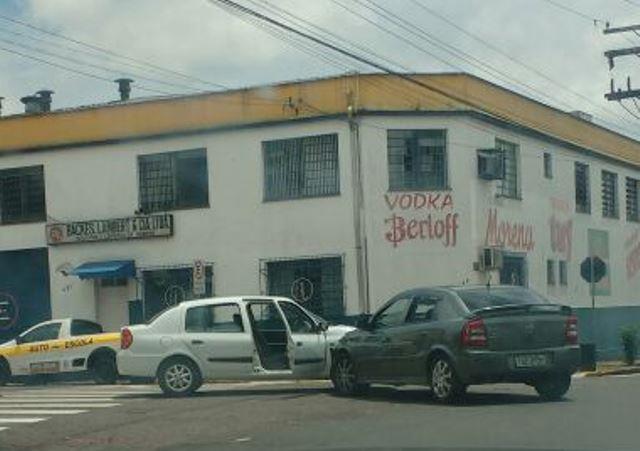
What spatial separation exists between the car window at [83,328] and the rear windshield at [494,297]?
36.8ft

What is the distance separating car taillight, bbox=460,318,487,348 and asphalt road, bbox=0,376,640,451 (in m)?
0.78

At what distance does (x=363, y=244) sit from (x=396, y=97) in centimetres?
351

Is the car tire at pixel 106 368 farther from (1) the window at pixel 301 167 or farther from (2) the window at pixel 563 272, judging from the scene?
(2) the window at pixel 563 272

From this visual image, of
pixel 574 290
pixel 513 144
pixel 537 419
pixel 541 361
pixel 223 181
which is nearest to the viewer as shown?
pixel 537 419

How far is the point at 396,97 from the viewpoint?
26.3 meters

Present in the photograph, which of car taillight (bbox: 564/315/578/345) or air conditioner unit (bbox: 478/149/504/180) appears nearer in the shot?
car taillight (bbox: 564/315/578/345)

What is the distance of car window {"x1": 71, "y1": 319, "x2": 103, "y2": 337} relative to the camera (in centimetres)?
2364

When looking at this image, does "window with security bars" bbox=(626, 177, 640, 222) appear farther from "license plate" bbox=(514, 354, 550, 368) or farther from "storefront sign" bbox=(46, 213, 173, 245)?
"license plate" bbox=(514, 354, 550, 368)

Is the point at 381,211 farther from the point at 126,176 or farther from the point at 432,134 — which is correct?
the point at 126,176

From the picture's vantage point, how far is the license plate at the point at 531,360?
46.3 feet

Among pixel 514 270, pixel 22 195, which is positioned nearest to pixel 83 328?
pixel 22 195

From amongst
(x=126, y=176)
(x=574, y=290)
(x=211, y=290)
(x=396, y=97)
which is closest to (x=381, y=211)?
(x=396, y=97)

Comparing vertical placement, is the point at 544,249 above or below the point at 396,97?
below

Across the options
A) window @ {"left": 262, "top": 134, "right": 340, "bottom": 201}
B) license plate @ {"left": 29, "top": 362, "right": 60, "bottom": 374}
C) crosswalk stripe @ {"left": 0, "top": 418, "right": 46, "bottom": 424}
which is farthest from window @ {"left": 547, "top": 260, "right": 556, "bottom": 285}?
crosswalk stripe @ {"left": 0, "top": 418, "right": 46, "bottom": 424}
